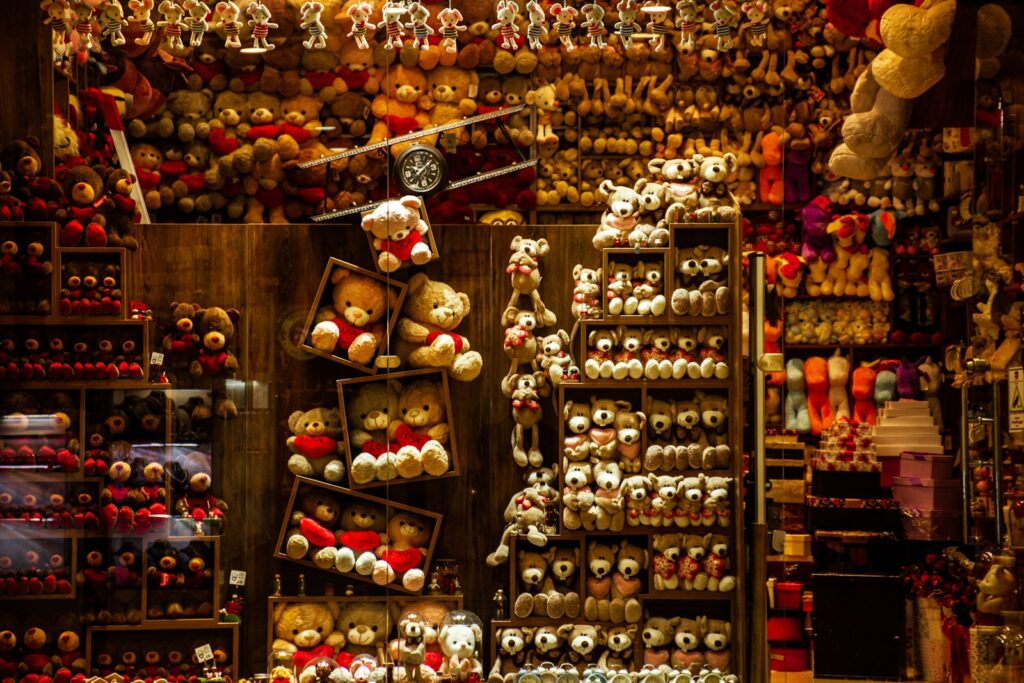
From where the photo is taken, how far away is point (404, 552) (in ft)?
12.7

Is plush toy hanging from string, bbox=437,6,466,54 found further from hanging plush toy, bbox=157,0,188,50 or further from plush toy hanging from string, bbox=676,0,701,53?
hanging plush toy, bbox=157,0,188,50

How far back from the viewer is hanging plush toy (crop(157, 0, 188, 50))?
3.92 meters

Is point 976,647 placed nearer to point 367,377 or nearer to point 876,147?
point 876,147

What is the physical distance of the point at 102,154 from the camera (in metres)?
3.92

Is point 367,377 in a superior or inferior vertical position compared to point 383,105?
inferior

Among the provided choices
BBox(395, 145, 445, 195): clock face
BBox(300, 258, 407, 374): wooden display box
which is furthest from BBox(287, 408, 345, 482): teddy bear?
BBox(395, 145, 445, 195): clock face

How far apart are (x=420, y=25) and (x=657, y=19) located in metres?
0.81

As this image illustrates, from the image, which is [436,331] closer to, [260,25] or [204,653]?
[260,25]

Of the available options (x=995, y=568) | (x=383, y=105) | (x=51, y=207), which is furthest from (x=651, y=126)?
(x=51, y=207)

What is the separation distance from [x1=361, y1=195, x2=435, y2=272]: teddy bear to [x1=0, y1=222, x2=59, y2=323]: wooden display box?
1.03m

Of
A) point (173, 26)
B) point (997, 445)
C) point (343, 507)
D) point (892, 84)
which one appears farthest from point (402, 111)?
point (997, 445)

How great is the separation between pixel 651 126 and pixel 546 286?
2.13ft

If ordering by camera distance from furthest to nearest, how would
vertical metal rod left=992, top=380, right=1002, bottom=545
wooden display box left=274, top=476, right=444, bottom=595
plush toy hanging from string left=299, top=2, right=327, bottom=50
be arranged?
plush toy hanging from string left=299, top=2, right=327, bottom=50 → wooden display box left=274, top=476, right=444, bottom=595 → vertical metal rod left=992, top=380, right=1002, bottom=545

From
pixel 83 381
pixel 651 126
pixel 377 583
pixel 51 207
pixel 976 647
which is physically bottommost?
pixel 976 647
